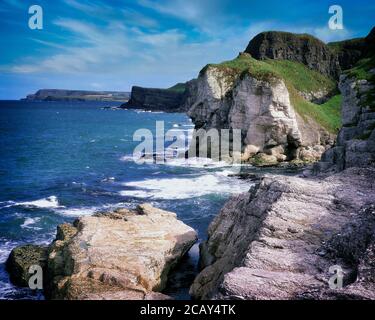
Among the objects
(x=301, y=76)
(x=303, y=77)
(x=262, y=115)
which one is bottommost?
(x=262, y=115)

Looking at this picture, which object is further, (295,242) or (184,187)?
(184,187)

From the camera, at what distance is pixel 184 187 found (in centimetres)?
5053

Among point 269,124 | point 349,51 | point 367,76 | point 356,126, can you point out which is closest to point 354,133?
point 356,126

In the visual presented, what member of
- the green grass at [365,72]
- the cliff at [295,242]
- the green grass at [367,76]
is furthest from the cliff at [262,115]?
the cliff at [295,242]

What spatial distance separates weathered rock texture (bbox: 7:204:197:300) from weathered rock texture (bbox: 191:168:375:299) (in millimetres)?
2476

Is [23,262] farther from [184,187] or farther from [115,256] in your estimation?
[184,187]

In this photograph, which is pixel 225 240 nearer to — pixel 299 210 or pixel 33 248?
pixel 299 210

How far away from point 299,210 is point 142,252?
935cm

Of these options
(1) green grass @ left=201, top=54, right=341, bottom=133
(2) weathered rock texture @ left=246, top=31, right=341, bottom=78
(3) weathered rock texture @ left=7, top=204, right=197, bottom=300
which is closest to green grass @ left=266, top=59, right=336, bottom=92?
(1) green grass @ left=201, top=54, right=341, bottom=133

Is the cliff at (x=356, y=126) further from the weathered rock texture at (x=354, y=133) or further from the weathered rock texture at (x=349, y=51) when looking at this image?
the weathered rock texture at (x=349, y=51)

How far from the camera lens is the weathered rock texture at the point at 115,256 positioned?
64.1ft

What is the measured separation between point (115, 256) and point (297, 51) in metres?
125

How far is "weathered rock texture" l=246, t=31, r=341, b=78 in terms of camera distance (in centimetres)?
13200

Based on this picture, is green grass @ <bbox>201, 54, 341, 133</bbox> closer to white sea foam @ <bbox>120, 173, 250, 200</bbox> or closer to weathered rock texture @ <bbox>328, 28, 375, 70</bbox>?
white sea foam @ <bbox>120, 173, 250, 200</bbox>
